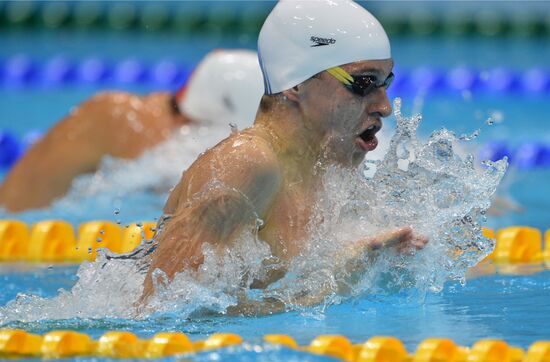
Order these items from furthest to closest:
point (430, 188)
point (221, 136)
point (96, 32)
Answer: point (96, 32) → point (221, 136) → point (430, 188)

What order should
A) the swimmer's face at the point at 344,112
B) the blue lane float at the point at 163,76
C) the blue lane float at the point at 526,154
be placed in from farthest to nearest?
1. the blue lane float at the point at 163,76
2. the blue lane float at the point at 526,154
3. the swimmer's face at the point at 344,112

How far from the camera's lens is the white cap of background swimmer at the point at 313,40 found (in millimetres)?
2559

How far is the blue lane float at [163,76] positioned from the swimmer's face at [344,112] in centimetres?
506

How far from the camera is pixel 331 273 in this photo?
252 centimetres

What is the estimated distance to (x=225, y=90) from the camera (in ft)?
15.8

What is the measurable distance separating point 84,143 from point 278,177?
256 centimetres

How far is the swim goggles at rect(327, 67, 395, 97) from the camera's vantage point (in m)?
2.51

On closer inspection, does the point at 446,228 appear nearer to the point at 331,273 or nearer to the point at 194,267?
the point at 331,273

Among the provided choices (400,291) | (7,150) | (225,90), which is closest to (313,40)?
(400,291)

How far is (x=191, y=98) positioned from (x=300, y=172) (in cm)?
248

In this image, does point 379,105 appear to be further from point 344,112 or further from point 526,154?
point 526,154

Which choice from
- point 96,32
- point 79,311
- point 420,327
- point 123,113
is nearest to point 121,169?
point 123,113

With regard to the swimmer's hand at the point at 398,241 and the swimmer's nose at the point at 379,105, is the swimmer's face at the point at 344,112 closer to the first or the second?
the swimmer's nose at the point at 379,105

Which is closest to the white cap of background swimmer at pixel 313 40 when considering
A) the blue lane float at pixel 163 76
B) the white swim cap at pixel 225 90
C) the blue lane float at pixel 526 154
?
the white swim cap at pixel 225 90
